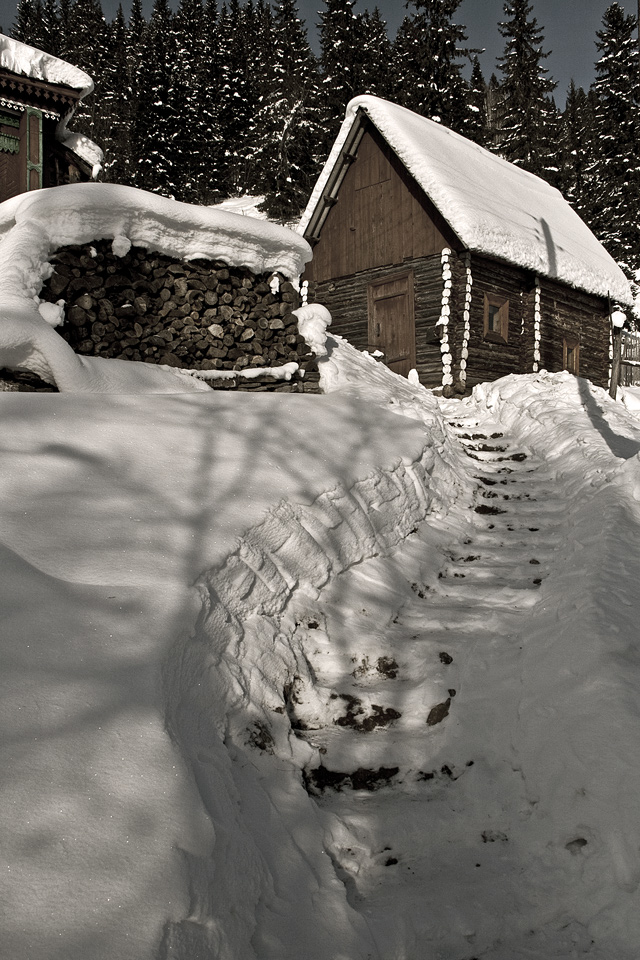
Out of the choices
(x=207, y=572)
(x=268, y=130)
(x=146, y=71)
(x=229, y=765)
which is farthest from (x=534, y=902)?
(x=146, y=71)

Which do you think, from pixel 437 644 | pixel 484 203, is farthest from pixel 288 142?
pixel 437 644

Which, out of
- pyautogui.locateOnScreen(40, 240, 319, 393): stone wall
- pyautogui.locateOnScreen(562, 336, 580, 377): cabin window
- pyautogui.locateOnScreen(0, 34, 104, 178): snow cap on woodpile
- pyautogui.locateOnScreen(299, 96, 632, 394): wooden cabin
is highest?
pyautogui.locateOnScreen(0, 34, 104, 178): snow cap on woodpile

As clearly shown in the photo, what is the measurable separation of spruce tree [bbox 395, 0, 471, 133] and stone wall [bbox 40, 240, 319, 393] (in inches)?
946

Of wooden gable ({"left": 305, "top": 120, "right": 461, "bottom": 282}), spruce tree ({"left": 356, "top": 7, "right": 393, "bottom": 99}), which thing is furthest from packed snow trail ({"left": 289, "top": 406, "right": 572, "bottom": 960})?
spruce tree ({"left": 356, "top": 7, "right": 393, "bottom": 99})

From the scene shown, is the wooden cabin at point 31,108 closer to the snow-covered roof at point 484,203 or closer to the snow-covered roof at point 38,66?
the snow-covered roof at point 38,66

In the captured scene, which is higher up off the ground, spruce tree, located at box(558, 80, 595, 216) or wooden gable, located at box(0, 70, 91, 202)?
spruce tree, located at box(558, 80, 595, 216)

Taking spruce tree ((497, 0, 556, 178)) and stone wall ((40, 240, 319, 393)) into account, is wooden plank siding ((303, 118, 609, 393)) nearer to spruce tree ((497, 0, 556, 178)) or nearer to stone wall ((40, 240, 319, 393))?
stone wall ((40, 240, 319, 393))

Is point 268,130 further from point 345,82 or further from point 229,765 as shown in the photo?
point 229,765

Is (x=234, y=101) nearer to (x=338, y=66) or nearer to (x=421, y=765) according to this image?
(x=338, y=66)

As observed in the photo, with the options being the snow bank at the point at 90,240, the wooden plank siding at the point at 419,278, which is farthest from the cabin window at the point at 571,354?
the snow bank at the point at 90,240

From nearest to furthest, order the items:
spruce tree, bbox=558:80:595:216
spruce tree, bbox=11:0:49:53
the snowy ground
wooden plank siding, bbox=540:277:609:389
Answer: the snowy ground, wooden plank siding, bbox=540:277:609:389, spruce tree, bbox=558:80:595:216, spruce tree, bbox=11:0:49:53

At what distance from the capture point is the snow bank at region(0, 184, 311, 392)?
497 cm

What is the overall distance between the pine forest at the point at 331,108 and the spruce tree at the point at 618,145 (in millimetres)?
56

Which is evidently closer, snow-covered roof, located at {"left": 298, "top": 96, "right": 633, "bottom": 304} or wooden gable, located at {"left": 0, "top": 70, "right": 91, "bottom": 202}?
wooden gable, located at {"left": 0, "top": 70, "right": 91, "bottom": 202}
